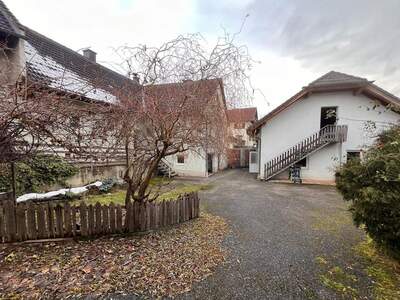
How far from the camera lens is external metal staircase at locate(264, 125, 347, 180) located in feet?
42.3

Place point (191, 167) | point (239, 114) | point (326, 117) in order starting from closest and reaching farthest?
point (239, 114) < point (326, 117) < point (191, 167)

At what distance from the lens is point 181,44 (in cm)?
426

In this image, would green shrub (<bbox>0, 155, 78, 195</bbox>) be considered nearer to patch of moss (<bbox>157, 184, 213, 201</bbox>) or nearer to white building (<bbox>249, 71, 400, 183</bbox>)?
patch of moss (<bbox>157, 184, 213, 201</bbox>)

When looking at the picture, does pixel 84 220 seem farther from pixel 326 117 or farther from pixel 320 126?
pixel 326 117

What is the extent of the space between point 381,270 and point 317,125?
37.9 feet

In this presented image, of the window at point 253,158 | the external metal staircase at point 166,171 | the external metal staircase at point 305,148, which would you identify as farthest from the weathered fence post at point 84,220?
the window at point 253,158

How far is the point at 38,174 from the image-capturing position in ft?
27.5

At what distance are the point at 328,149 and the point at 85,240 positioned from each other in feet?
45.7

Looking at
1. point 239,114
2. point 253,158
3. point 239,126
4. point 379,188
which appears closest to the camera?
point 379,188

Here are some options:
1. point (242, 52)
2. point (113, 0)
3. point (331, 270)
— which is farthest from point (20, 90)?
point (331, 270)

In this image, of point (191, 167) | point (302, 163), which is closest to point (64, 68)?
point (191, 167)

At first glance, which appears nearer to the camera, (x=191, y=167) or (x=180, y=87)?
(x=180, y=87)

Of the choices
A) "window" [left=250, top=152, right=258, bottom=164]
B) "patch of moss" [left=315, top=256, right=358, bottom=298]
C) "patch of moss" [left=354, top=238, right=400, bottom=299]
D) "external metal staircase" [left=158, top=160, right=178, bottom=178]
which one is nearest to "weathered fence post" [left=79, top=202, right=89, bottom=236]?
"patch of moss" [left=315, top=256, right=358, bottom=298]

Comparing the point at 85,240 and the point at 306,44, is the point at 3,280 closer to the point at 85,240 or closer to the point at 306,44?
the point at 85,240
